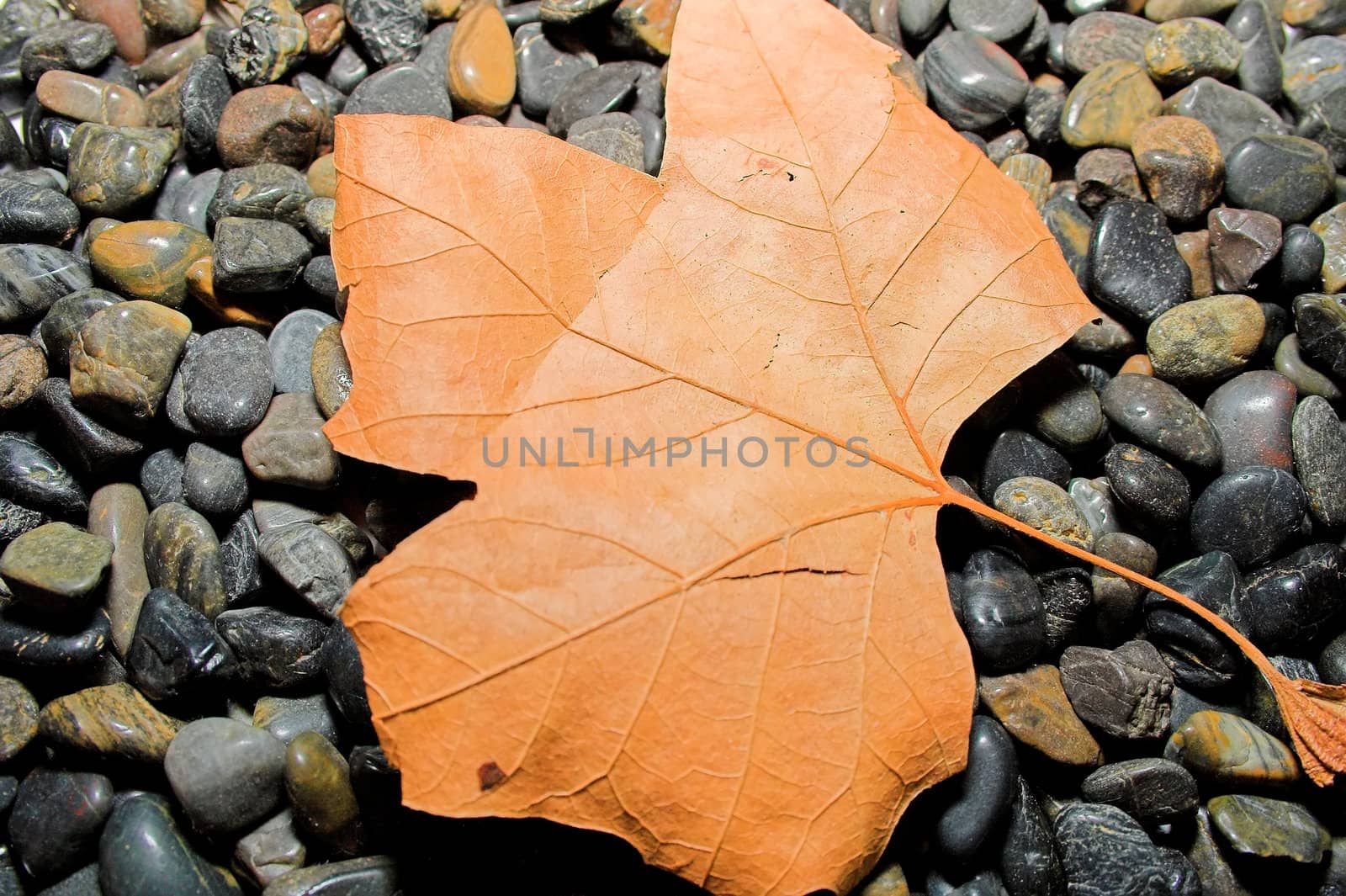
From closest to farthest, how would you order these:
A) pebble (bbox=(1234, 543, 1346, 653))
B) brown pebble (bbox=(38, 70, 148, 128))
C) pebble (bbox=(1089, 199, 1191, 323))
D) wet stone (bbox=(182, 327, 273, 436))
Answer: pebble (bbox=(1234, 543, 1346, 653)) → wet stone (bbox=(182, 327, 273, 436)) → pebble (bbox=(1089, 199, 1191, 323)) → brown pebble (bbox=(38, 70, 148, 128))

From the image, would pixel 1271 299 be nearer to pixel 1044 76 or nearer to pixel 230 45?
pixel 1044 76

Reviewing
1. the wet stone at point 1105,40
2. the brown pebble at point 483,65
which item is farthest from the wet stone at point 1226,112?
the brown pebble at point 483,65

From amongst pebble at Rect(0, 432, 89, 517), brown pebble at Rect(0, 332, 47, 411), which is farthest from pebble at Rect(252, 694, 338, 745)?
brown pebble at Rect(0, 332, 47, 411)

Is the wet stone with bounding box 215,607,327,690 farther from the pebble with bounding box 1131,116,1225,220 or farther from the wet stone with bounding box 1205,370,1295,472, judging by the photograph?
the pebble with bounding box 1131,116,1225,220

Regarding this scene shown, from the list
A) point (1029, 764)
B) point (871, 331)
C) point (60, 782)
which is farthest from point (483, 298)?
point (1029, 764)

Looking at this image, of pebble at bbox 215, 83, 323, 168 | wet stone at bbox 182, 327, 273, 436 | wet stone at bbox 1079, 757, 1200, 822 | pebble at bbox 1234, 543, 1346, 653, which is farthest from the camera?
pebble at bbox 215, 83, 323, 168

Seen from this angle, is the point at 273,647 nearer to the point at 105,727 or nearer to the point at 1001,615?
the point at 105,727
